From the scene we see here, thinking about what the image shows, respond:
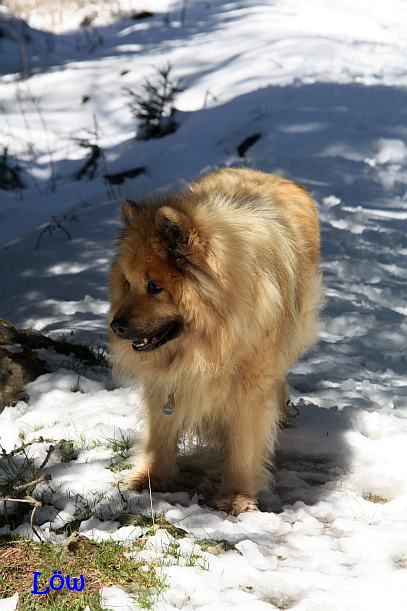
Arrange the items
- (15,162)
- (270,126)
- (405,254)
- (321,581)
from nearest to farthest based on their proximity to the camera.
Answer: (321,581), (405,254), (270,126), (15,162)

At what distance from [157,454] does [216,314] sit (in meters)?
1.08

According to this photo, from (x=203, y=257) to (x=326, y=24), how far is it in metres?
13.1

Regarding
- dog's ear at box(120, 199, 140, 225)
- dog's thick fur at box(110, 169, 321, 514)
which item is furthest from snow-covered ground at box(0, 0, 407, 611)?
dog's ear at box(120, 199, 140, 225)

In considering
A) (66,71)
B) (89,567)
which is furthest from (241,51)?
(89,567)

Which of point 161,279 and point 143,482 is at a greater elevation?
point 161,279

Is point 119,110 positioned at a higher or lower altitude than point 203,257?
lower

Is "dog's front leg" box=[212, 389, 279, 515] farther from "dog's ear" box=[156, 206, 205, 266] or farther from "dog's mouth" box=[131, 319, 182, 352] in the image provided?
"dog's ear" box=[156, 206, 205, 266]

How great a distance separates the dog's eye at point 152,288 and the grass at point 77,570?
3.74ft

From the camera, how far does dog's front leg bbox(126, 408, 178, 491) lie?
179 inches

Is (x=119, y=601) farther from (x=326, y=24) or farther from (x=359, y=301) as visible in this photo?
(x=326, y=24)

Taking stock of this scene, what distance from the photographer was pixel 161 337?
396cm

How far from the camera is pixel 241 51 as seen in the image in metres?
14.3

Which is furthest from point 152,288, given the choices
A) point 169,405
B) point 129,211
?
point 169,405

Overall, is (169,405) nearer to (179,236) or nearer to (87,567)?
(179,236)
